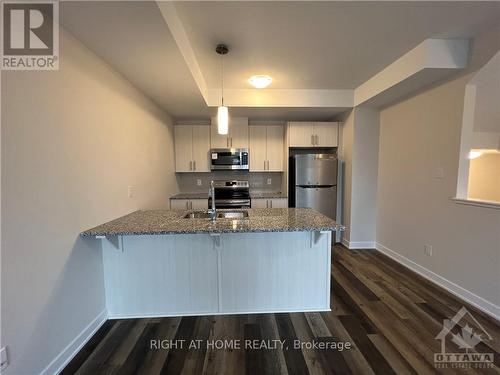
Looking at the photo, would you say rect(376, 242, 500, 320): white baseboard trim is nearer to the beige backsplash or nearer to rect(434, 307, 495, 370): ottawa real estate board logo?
rect(434, 307, 495, 370): ottawa real estate board logo

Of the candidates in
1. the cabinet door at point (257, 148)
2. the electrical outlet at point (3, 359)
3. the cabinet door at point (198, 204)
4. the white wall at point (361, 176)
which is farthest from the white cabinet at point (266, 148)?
the electrical outlet at point (3, 359)

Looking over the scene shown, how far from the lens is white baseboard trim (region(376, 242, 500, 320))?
1.99 meters

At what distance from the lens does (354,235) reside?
11.9 feet

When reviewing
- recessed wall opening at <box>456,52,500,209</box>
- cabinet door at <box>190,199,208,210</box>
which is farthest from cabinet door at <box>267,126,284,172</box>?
recessed wall opening at <box>456,52,500,209</box>

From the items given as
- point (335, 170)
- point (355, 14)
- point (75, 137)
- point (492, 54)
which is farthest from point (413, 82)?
point (75, 137)

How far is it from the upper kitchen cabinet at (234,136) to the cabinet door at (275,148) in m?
0.45

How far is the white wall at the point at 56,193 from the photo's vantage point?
46.8 inches

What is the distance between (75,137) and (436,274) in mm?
3757

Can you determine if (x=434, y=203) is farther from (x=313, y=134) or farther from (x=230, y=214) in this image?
(x=230, y=214)

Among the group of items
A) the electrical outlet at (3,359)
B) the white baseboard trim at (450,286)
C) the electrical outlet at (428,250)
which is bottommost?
the white baseboard trim at (450,286)

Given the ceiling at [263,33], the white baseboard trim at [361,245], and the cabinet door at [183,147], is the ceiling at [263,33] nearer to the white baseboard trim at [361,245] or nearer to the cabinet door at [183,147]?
the cabinet door at [183,147]

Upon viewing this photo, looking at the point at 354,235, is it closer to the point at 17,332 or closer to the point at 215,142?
the point at 215,142

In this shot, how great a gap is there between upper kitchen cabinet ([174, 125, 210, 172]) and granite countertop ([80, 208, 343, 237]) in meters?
1.96

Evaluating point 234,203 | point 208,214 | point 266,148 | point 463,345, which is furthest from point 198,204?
point 463,345
